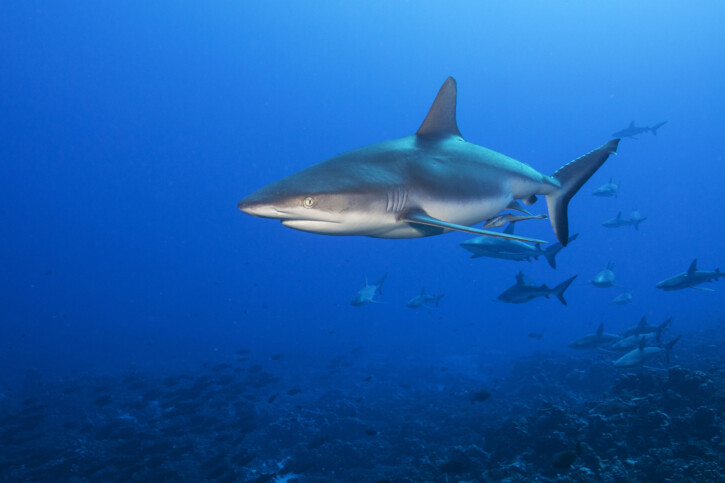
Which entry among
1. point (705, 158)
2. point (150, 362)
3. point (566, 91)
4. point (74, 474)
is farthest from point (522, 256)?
point (705, 158)

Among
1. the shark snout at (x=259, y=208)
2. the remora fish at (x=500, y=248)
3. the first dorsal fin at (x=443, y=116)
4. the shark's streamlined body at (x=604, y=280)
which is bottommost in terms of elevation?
the shark's streamlined body at (x=604, y=280)

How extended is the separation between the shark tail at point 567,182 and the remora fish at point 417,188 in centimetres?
1

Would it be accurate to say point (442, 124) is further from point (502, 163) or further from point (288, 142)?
point (288, 142)

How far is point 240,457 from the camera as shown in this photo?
8.28 m

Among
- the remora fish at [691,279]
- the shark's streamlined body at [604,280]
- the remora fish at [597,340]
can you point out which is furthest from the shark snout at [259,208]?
the shark's streamlined body at [604,280]

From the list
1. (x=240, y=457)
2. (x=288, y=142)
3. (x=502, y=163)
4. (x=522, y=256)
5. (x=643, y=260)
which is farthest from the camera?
(x=643, y=260)

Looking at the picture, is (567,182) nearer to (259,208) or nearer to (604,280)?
(259,208)

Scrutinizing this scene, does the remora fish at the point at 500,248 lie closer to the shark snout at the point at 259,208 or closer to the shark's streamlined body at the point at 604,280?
the shark's streamlined body at the point at 604,280

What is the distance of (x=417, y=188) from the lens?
2959mm

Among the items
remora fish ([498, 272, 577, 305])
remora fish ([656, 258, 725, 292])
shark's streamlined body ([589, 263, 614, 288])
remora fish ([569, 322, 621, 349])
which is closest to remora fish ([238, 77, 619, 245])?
remora fish ([498, 272, 577, 305])

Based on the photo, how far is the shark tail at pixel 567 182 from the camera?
4.09 m

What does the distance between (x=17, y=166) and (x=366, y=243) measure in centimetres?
11599

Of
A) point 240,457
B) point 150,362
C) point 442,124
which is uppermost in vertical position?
point 442,124

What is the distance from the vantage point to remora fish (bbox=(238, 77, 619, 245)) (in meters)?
2.49
